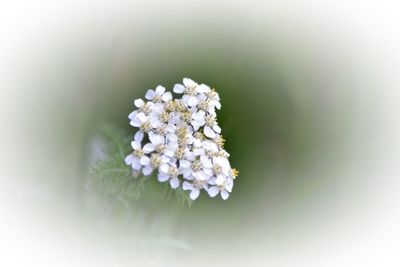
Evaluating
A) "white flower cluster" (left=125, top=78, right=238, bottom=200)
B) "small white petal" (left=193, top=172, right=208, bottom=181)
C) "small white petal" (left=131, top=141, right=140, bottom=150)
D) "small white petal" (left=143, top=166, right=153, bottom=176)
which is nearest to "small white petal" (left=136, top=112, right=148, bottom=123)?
"white flower cluster" (left=125, top=78, right=238, bottom=200)

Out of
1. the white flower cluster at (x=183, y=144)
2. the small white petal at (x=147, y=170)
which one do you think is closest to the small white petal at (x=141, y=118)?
the white flower cluster at (x=183, y=144)

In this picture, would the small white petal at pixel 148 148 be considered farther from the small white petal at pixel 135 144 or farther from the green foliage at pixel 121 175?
the green foliage at pixel 121 175

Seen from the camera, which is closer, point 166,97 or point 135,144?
point 135,144

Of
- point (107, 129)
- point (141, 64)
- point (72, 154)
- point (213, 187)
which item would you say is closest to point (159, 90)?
point (107, 129)

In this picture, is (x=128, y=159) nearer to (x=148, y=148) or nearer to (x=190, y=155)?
(x=148, y=148)

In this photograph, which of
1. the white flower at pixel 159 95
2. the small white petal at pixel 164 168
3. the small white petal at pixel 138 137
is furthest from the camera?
the white flower at pixel 159 95

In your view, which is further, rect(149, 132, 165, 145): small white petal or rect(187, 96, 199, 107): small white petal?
rect(187, 96, 199, 107): small white petal

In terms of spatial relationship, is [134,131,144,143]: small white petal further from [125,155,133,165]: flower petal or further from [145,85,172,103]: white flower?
[145,85,172,103]: white flower

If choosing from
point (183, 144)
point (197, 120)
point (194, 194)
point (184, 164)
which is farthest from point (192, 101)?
point (194, 194)

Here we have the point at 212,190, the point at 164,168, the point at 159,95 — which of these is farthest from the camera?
the point at 159,95
